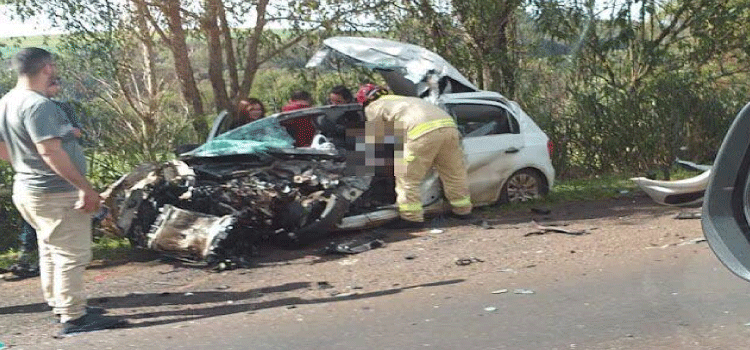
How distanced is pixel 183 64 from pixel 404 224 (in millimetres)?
6176

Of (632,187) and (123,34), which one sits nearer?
(632,187)

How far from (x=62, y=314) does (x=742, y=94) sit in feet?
39.8

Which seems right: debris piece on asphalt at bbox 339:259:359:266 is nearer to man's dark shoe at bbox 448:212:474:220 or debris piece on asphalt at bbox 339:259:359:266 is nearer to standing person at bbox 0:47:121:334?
man's dark shoe at bbox 448:212:474:220

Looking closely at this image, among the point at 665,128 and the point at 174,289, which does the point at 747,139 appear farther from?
the point at 665,128

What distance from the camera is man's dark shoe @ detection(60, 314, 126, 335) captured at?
231 inches

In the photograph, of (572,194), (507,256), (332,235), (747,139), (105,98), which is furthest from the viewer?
(105,98)

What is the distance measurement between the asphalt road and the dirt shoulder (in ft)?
0.81

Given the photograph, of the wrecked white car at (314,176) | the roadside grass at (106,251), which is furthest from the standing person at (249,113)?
the roadside grass at (106,251)

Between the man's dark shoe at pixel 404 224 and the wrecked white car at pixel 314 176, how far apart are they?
10 centimetres

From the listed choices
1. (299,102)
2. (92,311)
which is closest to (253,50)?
(299,102)

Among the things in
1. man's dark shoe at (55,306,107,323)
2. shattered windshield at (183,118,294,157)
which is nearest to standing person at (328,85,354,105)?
shattered windshield at (183,118,294,157)

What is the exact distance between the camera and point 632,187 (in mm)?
11633

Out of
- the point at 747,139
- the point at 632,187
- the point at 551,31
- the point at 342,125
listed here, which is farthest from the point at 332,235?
the point at 551,31

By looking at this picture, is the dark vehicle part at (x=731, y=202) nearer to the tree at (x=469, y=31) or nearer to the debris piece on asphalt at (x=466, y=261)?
the debris piece on asphalt at (x=466, y=261)
